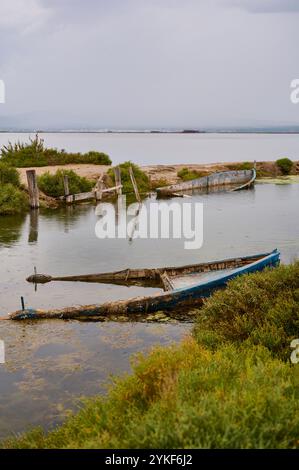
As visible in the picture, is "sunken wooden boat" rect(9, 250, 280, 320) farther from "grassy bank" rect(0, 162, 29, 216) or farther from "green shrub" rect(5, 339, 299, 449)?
"grassy bank" rect(0, 162, 29, 216)

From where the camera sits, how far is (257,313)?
1149 centimetres

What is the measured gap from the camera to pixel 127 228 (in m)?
32.7

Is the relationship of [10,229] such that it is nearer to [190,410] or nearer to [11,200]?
[11,200]

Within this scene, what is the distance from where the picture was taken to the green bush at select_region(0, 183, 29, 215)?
35.9 m

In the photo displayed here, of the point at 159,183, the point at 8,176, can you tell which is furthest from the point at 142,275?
the point at 159,183

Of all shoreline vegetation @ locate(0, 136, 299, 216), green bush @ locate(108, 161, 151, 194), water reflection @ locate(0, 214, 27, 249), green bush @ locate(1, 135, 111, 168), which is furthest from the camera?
green bush @ locate(1, 135, 111, 168)

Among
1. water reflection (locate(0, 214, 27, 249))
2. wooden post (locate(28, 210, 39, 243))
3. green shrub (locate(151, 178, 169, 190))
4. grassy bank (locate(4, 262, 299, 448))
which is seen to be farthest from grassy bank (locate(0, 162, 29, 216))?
grassy bank (locate(4, 262, 299, 448))

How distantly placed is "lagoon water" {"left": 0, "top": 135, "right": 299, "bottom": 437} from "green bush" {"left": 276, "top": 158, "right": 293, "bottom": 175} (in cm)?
2783

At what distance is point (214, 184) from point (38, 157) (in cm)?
1936

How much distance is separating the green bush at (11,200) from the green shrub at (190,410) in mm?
28725

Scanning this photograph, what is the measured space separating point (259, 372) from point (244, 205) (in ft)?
125

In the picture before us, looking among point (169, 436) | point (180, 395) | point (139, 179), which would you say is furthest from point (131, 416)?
point (139, 179)

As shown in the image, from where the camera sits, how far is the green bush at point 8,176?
3797cm

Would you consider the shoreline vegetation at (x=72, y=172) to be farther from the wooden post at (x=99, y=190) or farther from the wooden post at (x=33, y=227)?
the wooden post at (x=99, y=190)
